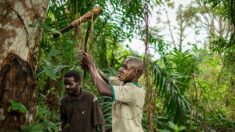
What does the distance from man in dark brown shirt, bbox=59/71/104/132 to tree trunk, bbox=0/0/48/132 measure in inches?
46.3

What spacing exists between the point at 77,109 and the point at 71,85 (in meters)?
0.22

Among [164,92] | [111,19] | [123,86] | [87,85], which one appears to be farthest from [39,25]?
[111,19]

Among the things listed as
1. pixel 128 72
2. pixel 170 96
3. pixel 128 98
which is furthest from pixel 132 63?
pixel 170 96

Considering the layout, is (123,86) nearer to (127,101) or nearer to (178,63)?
(127,101)

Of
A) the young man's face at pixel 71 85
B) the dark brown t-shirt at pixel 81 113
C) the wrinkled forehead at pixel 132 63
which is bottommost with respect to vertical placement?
the dark brown t-shirt at pixel 81 113

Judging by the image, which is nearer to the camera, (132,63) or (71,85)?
(132,63)

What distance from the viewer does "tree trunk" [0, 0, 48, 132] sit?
2.64 meters

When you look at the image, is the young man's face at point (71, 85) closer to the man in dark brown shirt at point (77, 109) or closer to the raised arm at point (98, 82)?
the man in dark brown shirt at point (77, 109)

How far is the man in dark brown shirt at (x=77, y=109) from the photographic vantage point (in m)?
3.96

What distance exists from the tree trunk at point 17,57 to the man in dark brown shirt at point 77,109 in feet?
3.86

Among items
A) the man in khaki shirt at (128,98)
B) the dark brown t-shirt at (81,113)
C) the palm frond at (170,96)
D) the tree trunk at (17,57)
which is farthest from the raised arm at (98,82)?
the palm frond at (170,96)

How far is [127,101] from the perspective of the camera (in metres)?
3.17

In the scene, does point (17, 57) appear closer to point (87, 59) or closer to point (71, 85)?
point (87, 59)

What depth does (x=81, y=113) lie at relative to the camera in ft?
13.1
